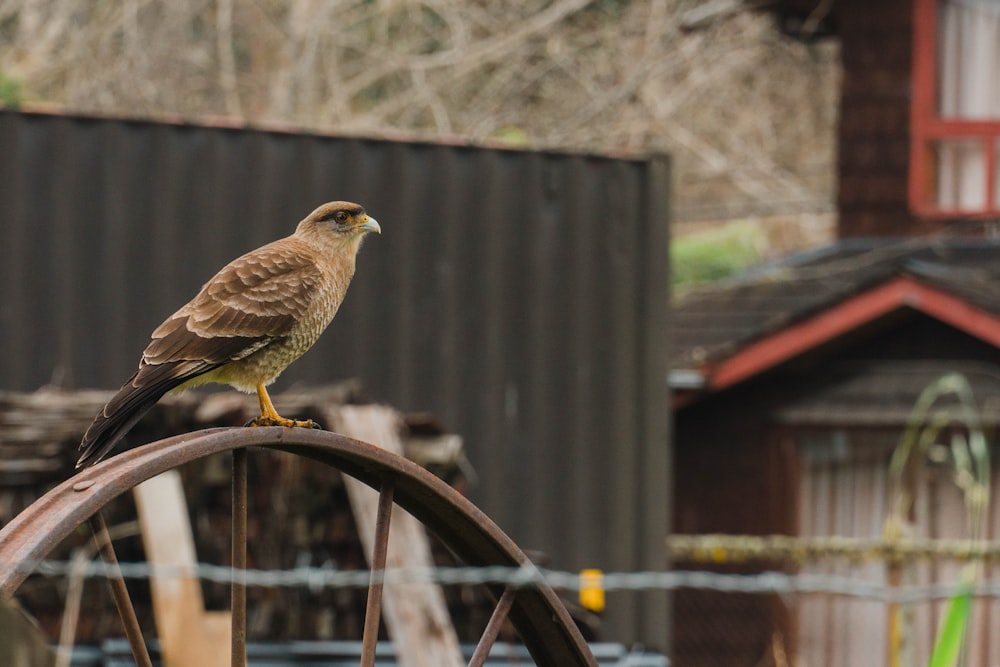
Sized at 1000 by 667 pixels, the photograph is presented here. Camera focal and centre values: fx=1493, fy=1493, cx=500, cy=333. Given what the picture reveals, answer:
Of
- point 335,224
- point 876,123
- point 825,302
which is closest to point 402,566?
point 335,224

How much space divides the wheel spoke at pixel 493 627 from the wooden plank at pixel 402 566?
130 inches

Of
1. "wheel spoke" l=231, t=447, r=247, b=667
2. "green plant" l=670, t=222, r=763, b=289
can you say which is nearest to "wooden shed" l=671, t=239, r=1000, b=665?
"green plant" l=670, t=222, r=763, b=289

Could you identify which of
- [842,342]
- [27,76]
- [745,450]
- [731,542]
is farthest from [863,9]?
[27,76]

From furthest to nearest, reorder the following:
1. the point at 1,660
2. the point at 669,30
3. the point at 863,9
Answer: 1. the point at 669,30
2. the point at 863,9
3. the point at 1,660

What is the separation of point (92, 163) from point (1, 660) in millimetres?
6479

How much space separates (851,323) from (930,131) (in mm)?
2110

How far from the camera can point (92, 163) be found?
7770 millimetres

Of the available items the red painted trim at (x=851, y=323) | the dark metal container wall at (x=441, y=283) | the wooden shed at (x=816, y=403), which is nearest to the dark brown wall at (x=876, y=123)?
the wooden shed at (x=816, y=403)

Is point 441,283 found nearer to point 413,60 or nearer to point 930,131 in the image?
point 930,131

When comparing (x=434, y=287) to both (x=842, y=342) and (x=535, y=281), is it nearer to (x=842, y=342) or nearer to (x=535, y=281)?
(x=535, y=281)

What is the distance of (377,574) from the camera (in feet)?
8.71

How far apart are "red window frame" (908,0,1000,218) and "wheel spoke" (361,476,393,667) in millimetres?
9660

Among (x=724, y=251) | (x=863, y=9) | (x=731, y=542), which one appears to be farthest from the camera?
(x=724, y=251)

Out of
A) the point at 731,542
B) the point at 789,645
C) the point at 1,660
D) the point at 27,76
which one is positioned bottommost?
the point at 789,645
